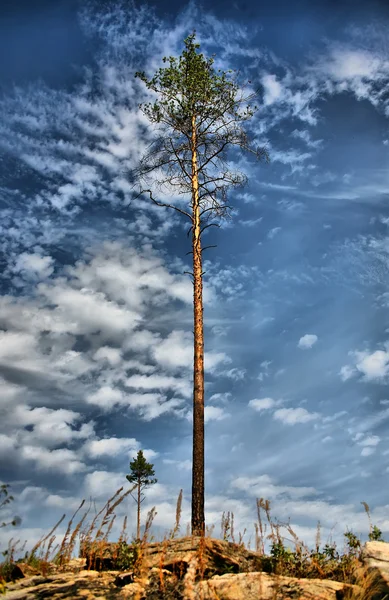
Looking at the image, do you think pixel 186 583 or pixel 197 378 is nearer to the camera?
pixel 186 583

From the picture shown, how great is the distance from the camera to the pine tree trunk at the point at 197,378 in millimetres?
12914

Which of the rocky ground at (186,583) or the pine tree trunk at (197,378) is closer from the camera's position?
the rocky ground at (186,583)

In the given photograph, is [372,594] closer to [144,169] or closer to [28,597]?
[28,597]

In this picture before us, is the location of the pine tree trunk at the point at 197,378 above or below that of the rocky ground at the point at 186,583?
above

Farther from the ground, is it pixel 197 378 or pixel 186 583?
pixel 197 378

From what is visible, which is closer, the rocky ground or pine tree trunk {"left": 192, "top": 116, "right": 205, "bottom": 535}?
the rocky ground

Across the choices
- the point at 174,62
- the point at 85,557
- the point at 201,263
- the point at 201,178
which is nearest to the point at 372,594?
the point at 85,557

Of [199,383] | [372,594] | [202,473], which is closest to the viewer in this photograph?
[372,594]

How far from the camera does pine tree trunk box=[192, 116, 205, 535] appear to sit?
12.9 metres

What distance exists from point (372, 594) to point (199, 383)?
8.28 m

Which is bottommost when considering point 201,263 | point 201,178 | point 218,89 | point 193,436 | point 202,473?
point 202,473

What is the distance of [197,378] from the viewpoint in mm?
14695

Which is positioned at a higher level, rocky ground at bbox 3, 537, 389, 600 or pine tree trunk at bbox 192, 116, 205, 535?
pine tree trunk at bbox 192, 116, 205, 535

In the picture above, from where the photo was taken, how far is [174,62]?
737 inches
